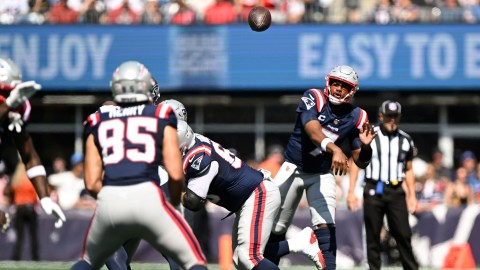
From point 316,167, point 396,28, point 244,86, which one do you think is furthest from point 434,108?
point 316,167

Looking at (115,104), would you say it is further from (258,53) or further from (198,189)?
(258,53)

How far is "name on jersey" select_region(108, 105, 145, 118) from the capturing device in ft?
20.3

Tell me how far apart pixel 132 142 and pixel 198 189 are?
4.82 feet

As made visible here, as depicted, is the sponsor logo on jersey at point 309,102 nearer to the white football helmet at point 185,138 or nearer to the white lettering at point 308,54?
the white football helmet at point 185,138

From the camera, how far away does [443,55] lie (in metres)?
16.6

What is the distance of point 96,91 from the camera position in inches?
693

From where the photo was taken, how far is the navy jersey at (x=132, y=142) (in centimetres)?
607

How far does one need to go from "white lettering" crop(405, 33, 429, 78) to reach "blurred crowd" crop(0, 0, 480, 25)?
0.28 metres

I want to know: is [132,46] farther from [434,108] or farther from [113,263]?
[113,263]

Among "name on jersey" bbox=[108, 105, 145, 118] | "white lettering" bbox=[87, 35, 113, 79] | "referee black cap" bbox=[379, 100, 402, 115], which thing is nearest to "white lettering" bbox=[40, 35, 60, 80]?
"white lettering" bbox=[87, 35, 113, 79]

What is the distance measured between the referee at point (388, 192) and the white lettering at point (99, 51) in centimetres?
739

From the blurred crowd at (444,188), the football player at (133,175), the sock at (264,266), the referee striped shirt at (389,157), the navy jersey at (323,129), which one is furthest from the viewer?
the blurred crowd at (444,188)

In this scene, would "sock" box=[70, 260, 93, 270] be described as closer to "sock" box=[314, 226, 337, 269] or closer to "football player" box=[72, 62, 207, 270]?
"football player" box=[72, 62, 207, 270]

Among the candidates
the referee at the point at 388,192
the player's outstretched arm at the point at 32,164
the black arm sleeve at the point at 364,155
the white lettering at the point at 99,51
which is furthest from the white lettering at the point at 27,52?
the player's outstretched arm at the point at 32,164
